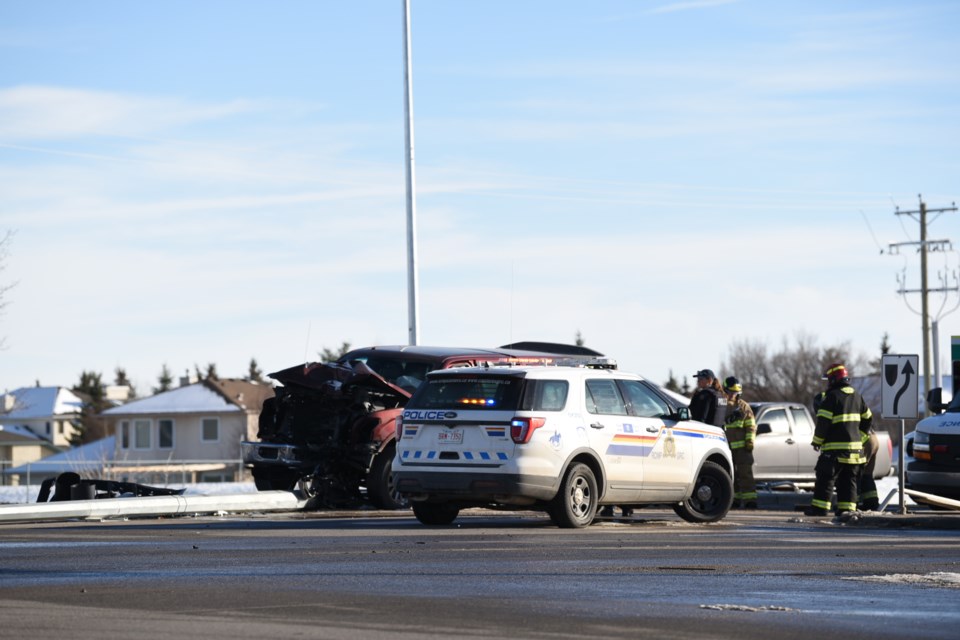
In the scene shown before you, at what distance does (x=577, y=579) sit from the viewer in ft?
35.4

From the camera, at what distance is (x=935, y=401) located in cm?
2184

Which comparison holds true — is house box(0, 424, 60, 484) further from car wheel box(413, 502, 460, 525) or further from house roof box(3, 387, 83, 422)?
car wheel box(413, 502, 460, 525)

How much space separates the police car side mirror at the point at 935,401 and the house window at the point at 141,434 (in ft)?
248

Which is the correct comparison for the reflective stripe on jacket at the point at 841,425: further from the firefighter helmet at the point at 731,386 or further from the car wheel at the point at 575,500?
the car wheel at the point at 575,500

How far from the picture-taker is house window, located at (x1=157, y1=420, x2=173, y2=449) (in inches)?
3661

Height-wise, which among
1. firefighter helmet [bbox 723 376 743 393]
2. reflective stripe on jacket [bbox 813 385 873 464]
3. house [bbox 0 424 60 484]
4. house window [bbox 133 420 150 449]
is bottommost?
house [bbox 0 424 60 484]

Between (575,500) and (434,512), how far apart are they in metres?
1.58

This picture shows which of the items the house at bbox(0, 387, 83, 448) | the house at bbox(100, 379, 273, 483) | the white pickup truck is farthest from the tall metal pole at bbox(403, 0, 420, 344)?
the house at bbox(0, 387, 83, 448)

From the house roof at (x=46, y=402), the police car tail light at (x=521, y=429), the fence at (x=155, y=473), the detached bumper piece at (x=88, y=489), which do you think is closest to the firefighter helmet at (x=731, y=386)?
the police car tail light at (x=521, y=429)

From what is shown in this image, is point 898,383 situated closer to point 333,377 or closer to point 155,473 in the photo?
point 333,377

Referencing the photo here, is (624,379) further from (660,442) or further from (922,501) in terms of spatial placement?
(922,501)

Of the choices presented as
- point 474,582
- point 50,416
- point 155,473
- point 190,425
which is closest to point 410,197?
point 474,582

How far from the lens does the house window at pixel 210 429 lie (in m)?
92.9

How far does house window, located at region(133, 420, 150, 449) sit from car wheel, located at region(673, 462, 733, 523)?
77765 mm
